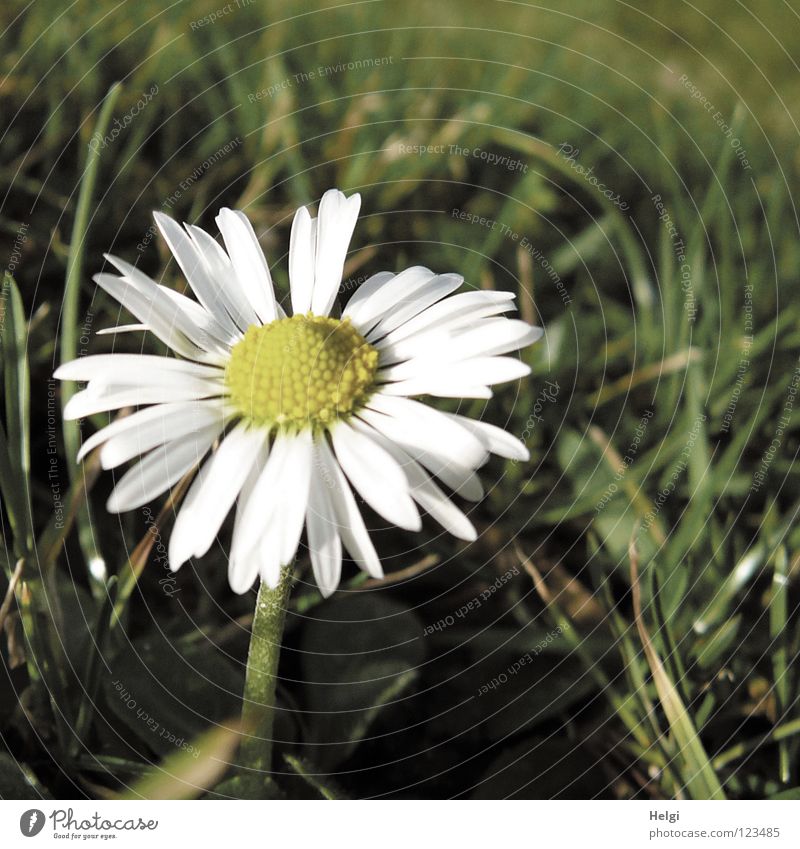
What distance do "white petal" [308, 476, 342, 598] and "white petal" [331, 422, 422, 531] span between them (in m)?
0.02

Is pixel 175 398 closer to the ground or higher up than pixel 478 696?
higher up

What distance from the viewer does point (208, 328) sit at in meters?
0.54

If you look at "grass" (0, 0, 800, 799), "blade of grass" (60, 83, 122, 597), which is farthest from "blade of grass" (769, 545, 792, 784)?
"blade of grass" (60, 83, 122, 597)

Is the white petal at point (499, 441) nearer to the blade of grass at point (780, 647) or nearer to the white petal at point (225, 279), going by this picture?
the white petal at point (225, 279)

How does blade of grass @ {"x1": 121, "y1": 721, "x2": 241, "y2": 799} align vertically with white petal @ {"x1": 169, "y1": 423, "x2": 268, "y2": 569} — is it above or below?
below

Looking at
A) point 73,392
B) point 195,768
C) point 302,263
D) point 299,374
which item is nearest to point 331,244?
point 302,263

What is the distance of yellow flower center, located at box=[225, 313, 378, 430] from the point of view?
1.57 ft

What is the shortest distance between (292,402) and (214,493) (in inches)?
2.6

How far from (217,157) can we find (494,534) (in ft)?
1.62

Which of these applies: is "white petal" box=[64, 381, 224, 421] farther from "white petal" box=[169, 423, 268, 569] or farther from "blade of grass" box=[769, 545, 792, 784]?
"blade of grass" box=[769, 545, 792, 784]

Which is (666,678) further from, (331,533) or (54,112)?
(54,112)

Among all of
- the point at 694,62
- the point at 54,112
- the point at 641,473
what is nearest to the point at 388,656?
the point at 641,473
